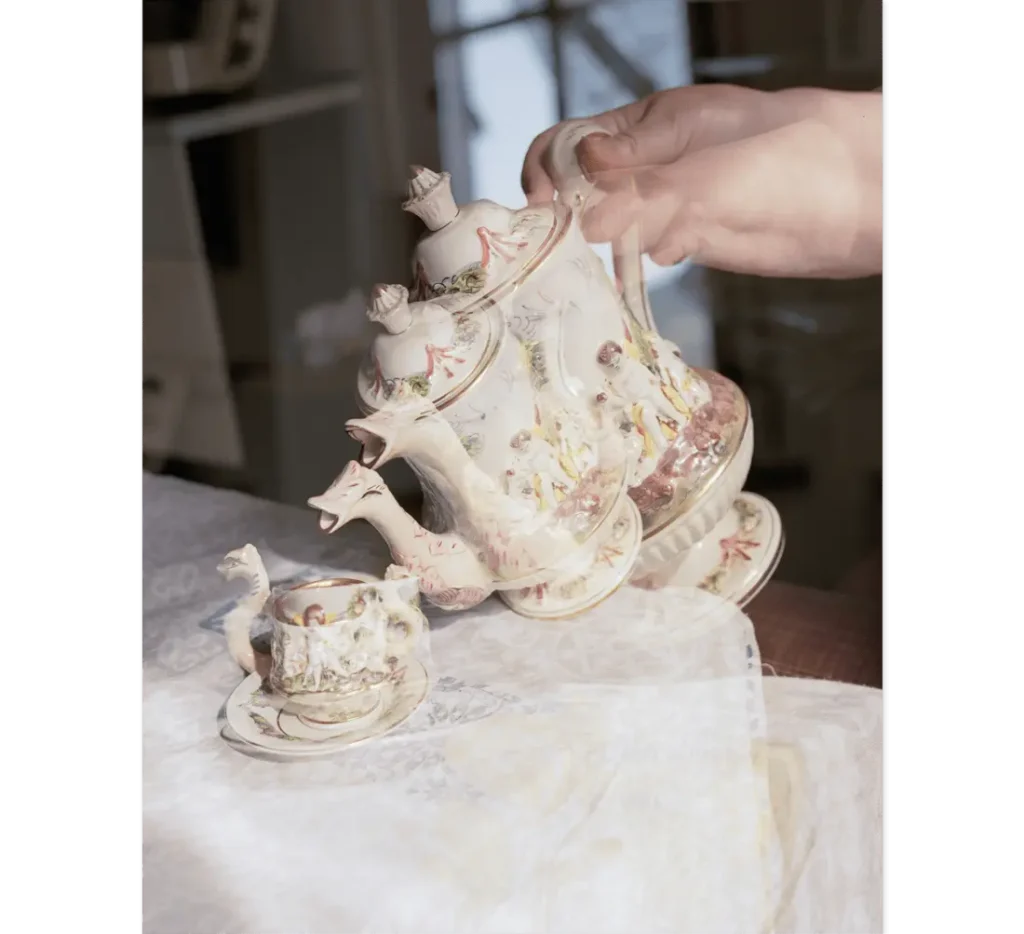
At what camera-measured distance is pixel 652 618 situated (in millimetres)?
946

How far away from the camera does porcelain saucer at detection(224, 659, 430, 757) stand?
0.85m

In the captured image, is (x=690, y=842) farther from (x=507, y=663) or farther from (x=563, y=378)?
(x=563, y=378)

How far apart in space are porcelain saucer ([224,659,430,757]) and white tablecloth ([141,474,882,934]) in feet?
0.04

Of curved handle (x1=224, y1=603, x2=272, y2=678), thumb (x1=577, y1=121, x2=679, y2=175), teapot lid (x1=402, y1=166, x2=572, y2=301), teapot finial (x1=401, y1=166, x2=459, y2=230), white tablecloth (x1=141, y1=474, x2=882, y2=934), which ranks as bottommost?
white tablecloth (x1=141, y1=474, x2=882, y2=934)

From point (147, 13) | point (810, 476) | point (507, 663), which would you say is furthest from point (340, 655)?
point (147, 13)

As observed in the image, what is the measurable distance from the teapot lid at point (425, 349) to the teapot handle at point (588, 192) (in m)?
0.15

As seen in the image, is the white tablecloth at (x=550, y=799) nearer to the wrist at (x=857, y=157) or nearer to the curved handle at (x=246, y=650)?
the curved handle at (x=246, y=650)

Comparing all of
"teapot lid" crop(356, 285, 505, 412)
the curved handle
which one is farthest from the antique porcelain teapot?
the curved handle

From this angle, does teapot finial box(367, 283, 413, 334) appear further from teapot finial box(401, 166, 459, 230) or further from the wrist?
the wrist

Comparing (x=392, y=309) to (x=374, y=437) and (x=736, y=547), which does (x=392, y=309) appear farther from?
(x=736, y=547)

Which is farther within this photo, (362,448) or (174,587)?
(174,587)

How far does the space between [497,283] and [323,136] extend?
278 millimetres

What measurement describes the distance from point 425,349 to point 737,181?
0.32m

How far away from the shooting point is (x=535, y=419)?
35.1 inches
